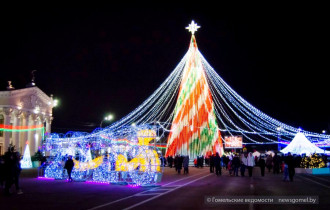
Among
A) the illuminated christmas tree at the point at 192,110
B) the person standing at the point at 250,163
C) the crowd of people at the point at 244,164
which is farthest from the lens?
the illuminated christmas tree at the point at 192,110

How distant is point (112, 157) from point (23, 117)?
131 ft

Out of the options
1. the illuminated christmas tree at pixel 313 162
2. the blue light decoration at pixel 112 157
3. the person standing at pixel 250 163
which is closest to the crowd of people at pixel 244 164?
the person standing at pixel 250 163

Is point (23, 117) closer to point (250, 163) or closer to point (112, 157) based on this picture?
point (250, 163)

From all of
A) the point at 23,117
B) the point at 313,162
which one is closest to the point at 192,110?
the point at 313,162

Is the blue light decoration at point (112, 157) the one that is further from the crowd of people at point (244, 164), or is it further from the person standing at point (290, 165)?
the person standing at point (290, 165)

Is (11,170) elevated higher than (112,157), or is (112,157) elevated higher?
(112,157)

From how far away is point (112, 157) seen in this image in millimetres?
22578

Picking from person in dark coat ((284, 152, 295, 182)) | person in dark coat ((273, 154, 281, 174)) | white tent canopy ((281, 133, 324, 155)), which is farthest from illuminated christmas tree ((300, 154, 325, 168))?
person in dark coat ((284, 152, 295, 182))

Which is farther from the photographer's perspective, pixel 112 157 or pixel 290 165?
pixel 290 165

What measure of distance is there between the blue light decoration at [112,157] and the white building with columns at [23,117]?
26.8m

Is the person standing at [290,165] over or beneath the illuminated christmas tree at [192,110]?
beneath

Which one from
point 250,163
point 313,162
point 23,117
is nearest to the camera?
point 250,163

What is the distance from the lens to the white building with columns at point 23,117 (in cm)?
5462

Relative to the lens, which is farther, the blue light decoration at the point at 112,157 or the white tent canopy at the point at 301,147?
the white tent canopy at the point at 301,147
